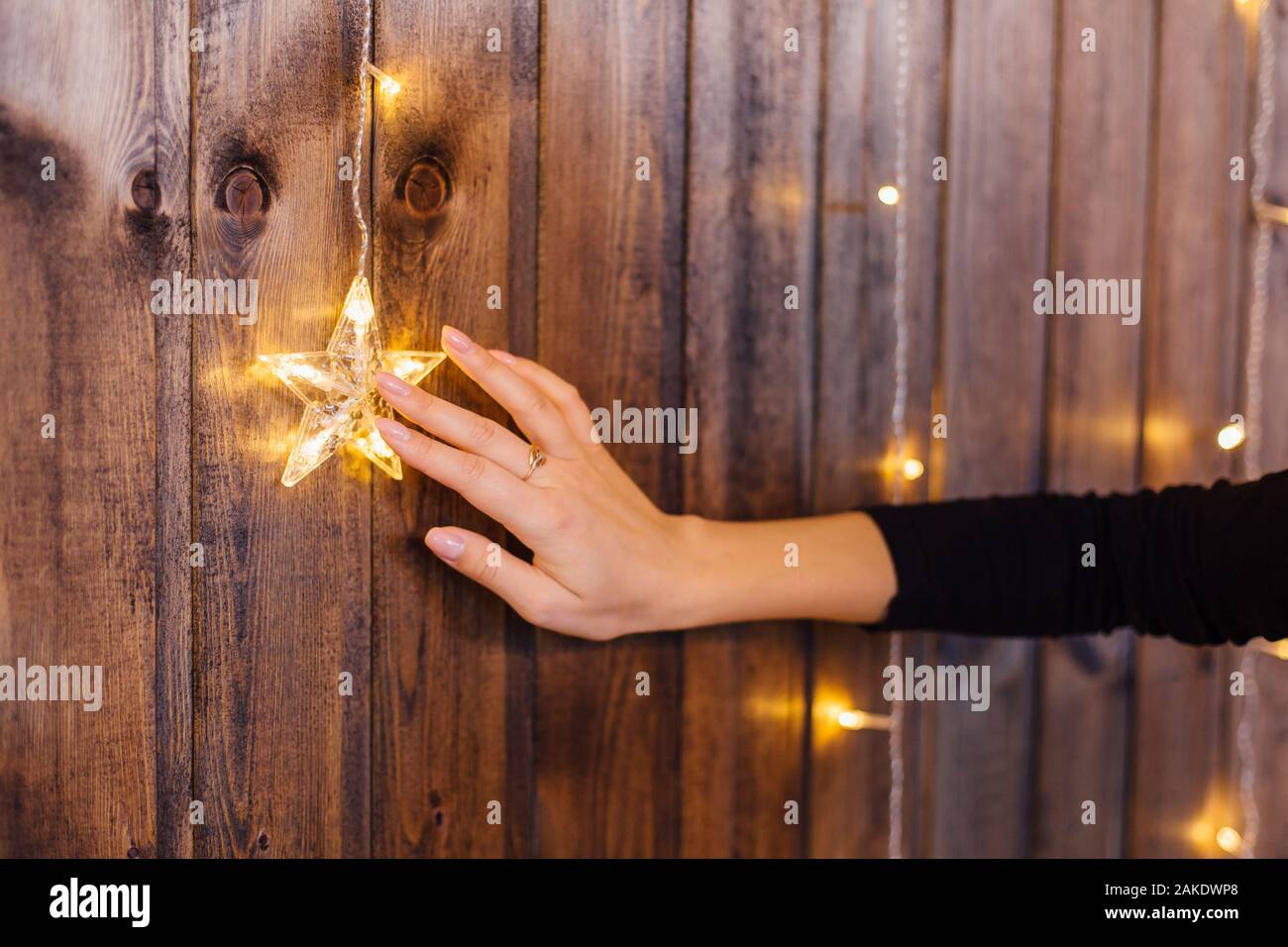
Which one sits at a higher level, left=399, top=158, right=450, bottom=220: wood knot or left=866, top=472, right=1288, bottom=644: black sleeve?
left=399, top=158, right=450, bottom=220: wood knot

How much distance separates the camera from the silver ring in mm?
778

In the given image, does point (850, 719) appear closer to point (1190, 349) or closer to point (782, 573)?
point (782, 573)

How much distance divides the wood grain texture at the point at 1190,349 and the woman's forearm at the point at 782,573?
52 centimetres

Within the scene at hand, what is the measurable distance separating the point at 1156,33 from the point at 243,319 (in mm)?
1302

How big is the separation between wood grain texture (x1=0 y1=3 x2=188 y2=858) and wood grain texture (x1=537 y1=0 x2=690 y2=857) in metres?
0.44

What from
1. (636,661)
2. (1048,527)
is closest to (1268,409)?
(1048,527)

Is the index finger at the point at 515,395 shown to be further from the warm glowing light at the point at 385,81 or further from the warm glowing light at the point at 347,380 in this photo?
the warm glowing light at the point at 385,81

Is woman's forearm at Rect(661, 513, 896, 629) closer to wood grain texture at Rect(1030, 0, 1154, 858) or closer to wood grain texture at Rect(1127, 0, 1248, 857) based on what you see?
wood grain texture at Rect(1030, 0, 1154, 858)

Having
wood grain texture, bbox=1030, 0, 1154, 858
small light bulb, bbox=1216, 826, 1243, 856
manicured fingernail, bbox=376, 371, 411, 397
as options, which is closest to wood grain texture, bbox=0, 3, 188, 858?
manicured fingernail, bbox=376, 371, 411, 397

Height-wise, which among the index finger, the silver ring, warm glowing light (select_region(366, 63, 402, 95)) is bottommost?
the silver ring

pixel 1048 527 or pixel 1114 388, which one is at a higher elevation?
pixel 1114 388

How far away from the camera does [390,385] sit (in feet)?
2.45

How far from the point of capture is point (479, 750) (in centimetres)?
95

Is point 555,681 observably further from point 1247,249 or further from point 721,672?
point 1247,249
